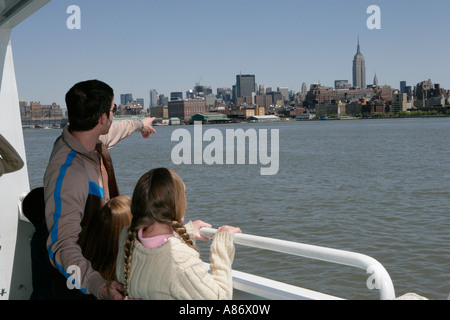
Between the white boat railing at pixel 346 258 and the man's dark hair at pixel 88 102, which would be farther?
the man's dark hair at pixel 88 102

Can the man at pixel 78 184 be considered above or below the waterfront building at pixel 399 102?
below

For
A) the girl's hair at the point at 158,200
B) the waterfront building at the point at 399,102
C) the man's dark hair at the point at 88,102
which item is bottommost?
the girl's hair at the point at 158,200

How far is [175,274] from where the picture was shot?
1619mm

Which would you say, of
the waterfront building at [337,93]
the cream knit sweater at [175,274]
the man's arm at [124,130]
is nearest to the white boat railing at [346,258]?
the cream knit sweater at [175,274]

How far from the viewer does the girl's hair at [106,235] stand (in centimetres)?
190

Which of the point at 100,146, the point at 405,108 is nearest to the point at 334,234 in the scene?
the point at 100,146

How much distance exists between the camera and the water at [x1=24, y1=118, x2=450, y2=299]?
8.98 m

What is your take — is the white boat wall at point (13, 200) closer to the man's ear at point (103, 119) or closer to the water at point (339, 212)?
the man's ear at point (103, 119)

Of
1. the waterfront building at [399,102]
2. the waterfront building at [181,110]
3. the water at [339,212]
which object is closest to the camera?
the water at [339,212]

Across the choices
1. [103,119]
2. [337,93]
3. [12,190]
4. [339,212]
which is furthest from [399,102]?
[103,119]

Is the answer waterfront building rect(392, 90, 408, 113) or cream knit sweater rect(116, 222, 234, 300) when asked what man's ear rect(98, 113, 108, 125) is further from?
waterfront building rect(392, 90, 408, 113)

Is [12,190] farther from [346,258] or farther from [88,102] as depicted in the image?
[346,258]

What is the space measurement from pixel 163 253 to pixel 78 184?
0.46 metres
